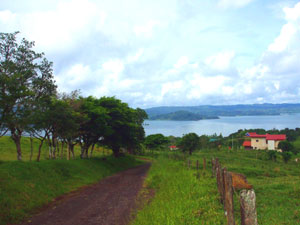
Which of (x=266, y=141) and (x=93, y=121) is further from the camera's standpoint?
(x=266, y=141)

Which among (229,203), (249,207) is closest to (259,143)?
(229,203)

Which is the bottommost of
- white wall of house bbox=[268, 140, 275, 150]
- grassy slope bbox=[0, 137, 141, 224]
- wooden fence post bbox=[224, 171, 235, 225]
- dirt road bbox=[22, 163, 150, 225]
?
white wall of house bbox=[268, 140, 275, 150]

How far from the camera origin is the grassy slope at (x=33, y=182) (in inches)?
400

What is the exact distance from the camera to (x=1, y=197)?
10.3 meters

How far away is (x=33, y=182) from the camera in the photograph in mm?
13250

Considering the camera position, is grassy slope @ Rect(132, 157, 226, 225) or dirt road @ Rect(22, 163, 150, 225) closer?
grassy slope @ Rect(132, 157, 226, 225)

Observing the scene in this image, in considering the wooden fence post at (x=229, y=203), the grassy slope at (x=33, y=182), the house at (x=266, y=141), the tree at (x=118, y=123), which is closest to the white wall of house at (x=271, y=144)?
the house at (x=266, y=141)

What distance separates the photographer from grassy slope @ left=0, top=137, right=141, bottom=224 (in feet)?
33.3

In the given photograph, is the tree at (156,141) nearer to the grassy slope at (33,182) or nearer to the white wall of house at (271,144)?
the white wall of house at (271,144)

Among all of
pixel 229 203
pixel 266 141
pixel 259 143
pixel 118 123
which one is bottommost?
pixel 259 143

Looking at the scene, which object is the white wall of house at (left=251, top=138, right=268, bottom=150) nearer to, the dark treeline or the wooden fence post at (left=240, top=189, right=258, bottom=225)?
the dark treeline

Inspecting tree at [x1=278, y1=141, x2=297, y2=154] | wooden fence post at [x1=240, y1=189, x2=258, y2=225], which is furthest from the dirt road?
tree at [x1=278, y1=141, x2=297, y2=154]

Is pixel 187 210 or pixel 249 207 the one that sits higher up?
pixel 249 207

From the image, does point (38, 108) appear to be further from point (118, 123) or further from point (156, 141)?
point (156, 141)
